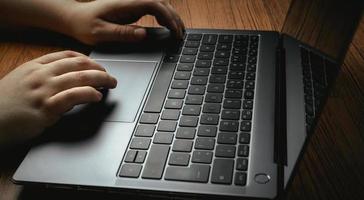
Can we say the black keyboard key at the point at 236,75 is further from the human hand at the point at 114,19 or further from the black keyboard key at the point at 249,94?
the human hand at the point at 114,19

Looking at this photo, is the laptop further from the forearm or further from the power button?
the forearm

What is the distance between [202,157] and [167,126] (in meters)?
0.08

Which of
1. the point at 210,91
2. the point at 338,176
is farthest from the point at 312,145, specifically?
the point at 210,91

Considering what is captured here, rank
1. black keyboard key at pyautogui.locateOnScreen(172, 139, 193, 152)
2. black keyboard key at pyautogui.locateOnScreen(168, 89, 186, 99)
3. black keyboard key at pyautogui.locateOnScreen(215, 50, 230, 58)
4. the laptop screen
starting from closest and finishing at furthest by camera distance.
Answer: the laptop screen, black keyboard key at pyautogui.locateOnScreen(172, 139, 193, 152), black keyboard key at pyautogui.locateOnScreen(168, 89, 186, 99), black keyboard key at pyautogui.locateOnScreen(215, 50, 230, 58)

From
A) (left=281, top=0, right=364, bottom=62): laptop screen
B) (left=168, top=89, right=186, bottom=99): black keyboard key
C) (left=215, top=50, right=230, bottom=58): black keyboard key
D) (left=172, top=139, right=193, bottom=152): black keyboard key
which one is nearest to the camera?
(left=281, top=0, right=364, bottom=62): laptop screen

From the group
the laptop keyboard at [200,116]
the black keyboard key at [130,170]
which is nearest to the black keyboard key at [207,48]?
the laptop keyboard at [200,116]

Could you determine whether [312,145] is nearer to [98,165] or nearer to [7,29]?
[98,165]

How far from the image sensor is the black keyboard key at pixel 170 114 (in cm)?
60

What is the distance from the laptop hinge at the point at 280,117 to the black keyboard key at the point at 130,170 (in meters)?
0.16

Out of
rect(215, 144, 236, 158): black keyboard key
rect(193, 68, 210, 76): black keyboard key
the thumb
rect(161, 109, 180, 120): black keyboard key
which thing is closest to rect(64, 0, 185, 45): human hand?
the thumb

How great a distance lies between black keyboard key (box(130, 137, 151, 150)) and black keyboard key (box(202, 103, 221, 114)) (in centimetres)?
10

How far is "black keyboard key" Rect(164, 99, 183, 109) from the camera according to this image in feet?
2.04

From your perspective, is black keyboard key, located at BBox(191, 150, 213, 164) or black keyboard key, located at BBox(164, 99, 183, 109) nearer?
black keyboard key, located at BBox(191, 150, 213, 164)

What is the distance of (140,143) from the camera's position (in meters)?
0.55
